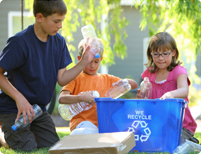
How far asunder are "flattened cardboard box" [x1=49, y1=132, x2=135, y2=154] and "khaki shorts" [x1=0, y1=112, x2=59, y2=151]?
81cm

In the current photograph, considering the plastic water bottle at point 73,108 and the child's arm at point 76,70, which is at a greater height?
the child's arm at point 76,70

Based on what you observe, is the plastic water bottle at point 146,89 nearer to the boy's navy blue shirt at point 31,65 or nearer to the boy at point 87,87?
the boy at point 87,87

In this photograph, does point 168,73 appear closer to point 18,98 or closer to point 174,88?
point 174,88

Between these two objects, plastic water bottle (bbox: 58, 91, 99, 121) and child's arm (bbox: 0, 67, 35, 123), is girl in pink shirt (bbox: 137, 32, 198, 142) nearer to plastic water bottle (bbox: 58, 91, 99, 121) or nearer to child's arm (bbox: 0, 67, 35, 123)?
plastic water bottle (bbox: 58, 91, 99, 121)

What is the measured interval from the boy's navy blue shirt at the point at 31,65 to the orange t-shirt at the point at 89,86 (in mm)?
234

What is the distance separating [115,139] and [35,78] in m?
1.23

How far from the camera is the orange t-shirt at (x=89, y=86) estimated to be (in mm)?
2882

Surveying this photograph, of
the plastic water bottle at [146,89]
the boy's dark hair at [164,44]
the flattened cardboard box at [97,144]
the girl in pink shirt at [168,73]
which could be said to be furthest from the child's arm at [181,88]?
the flattened cardboard box at [97,144]

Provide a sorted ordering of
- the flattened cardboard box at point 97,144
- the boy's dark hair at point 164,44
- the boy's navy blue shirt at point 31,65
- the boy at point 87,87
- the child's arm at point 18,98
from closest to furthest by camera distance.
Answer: the flattened cardboard box at point 97,144 → the child's arm at point 18,98 → the boy's navy blue shirt at point 31,65 → the boy at point 87,87 → the boy's dark hair at point 164,44

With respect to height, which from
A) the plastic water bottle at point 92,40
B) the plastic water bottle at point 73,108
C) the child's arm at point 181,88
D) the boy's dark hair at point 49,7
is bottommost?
the plastic water bottle at point 73,108

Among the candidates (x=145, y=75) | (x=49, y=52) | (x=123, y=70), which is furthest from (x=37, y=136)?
(x=123, y=70)

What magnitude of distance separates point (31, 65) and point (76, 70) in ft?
1.60

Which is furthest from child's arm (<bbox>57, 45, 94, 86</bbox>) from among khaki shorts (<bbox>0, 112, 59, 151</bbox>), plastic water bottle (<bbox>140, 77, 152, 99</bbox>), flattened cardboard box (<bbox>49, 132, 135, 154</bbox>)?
flattened cardboard box (<bbox>49, 132, 135, 154</bbox>)

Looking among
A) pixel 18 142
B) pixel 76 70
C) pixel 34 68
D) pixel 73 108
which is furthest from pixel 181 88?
pixel 18 142
